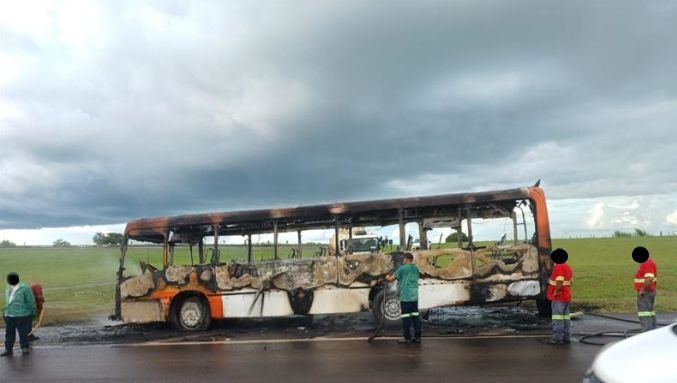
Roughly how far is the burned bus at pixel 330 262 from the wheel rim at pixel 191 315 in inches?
0.9

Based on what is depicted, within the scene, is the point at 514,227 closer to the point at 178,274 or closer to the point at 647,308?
the point at 647,308

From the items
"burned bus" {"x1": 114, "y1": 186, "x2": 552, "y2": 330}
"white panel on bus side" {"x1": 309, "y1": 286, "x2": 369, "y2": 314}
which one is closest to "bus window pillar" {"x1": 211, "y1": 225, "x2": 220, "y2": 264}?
"burned bus" {"x1": 114, "y1": 186, "x2": 552, "y2": 330}

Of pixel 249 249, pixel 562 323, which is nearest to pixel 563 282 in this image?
pixel 562 323

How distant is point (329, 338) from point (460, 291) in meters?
2.90

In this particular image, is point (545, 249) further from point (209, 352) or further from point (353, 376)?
point (209, 352)

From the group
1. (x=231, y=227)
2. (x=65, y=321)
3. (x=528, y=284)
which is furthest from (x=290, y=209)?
(x=65, y=321)

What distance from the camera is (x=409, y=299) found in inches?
411

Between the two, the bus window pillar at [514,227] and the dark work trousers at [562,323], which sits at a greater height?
the bus window pillar at [514,227]

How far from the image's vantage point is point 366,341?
10.8 m

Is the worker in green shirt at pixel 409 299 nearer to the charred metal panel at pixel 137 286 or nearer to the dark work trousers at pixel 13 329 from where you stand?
the charred metal panel at pixel 137 286

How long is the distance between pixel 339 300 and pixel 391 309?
3.74ft

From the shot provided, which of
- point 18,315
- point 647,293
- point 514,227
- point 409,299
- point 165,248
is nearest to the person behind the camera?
point 647,293

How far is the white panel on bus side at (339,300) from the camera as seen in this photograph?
12578mm

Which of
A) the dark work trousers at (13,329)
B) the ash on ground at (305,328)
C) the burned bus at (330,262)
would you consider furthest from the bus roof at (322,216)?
the dark work trousers at (13,329)
